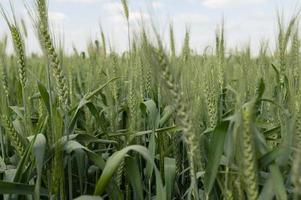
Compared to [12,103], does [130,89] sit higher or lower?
higher

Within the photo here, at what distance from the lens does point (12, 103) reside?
3375mm

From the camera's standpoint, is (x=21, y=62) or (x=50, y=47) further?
(x=21, y=62)

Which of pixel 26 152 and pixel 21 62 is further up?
pixel 21 62

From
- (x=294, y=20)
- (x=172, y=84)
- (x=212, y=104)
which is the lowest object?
(x=212, y=104)

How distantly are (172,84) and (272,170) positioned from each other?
1.31ft

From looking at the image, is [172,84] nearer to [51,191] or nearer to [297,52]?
[51,191]

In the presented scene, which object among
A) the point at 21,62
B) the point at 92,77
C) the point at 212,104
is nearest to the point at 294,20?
the point at 212,104

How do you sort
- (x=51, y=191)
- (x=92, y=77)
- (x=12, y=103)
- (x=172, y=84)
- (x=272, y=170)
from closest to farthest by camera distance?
(x=172, y=84) < (x=272, y=170) < (x=51, y=191) < (x=92, y=77) < (x=12, y=103)

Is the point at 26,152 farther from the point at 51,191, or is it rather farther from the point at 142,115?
the point at 142,115

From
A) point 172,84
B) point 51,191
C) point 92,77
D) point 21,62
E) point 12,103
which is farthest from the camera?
point 12,103

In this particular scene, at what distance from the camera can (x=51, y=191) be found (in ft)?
4.83

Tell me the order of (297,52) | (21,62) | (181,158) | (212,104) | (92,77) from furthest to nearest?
1. (92,77)
2. (297,52)
3. (181,158)
4. (21,62)
5. (212,104)

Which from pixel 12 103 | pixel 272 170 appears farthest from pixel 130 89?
pixel 12 103

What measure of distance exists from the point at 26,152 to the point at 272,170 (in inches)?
32.5
